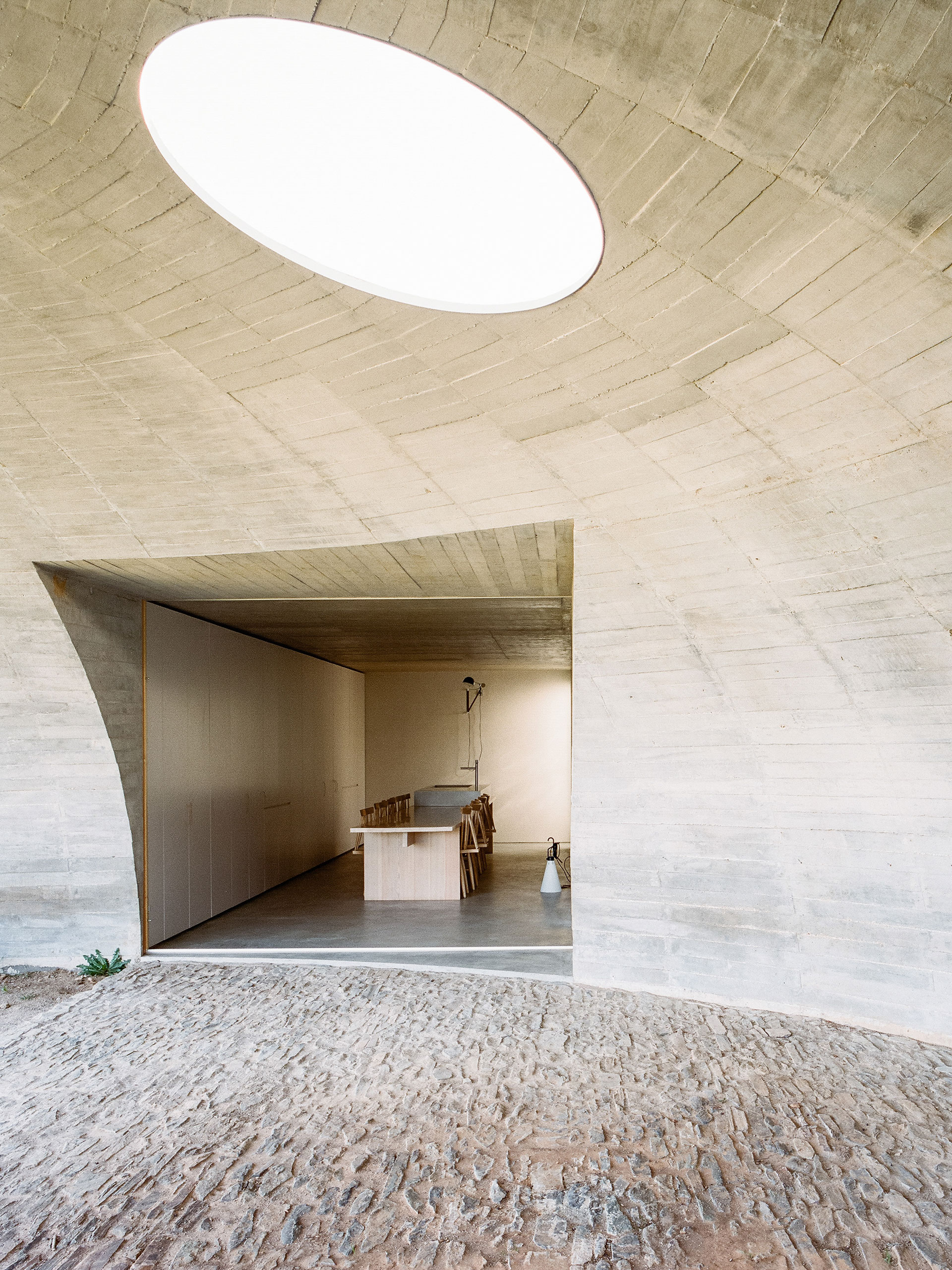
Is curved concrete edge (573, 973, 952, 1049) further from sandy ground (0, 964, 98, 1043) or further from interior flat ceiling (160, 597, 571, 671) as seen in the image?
sandy ground (0, 964, 98, 1043)

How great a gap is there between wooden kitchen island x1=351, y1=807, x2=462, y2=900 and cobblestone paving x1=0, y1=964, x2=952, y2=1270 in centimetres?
354

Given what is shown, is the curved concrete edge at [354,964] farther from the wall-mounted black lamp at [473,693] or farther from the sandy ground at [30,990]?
the wall-mounted black lamp at [473,693]

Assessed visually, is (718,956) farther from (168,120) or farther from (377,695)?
(377,695)

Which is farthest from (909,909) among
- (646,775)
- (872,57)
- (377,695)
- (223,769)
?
(377,695)

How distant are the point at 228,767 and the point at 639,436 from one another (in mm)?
6854

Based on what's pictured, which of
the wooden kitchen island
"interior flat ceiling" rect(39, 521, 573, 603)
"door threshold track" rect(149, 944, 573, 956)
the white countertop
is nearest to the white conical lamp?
the wooden kitchen island

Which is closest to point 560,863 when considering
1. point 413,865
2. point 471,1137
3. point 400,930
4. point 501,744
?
point 413,865

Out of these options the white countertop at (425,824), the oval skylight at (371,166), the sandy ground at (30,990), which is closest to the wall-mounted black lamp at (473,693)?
the white countertop at (425,824)

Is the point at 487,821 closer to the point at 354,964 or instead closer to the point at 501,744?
the point at 501,744

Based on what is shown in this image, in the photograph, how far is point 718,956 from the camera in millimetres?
5934

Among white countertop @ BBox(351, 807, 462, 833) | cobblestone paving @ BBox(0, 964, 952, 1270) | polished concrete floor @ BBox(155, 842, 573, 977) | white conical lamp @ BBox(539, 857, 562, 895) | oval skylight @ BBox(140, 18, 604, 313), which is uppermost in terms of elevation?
oval skylight @ BBox(140, 18, 604, 313)

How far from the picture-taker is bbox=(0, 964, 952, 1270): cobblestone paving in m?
3.27

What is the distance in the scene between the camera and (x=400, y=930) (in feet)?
26.4

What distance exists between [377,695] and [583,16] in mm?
14140
